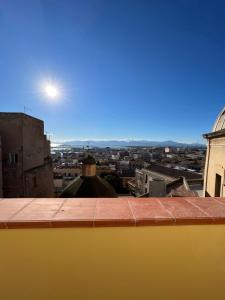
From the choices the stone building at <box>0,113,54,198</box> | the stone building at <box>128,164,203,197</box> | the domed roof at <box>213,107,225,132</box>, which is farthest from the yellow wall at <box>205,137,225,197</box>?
the stone building at <box>0,113,54,198</box>

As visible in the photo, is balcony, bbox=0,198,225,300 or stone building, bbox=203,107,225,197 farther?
stone building, bbox=203,107,225,197

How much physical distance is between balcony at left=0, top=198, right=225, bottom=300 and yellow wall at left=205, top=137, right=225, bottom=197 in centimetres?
449

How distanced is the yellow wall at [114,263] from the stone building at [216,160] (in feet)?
14.4

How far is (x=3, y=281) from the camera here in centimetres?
→ 128

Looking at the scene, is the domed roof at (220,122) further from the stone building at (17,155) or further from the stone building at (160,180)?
the stone building at (17,155)

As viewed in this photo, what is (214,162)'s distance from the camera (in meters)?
5.97


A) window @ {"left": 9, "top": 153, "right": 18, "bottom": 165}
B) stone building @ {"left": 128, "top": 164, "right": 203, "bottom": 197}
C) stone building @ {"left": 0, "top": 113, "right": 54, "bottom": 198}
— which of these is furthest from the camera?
stone building @ {"left": 128, "top": 164, "right": 203, "bottom": 197}

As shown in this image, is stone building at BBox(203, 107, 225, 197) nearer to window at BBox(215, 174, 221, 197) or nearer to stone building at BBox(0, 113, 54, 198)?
window at BBox(215, 174, 221, 197)

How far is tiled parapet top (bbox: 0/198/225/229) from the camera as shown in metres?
1.25

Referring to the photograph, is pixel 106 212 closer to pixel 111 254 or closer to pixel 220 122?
pixel 111 254

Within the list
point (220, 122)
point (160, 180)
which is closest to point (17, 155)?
point (160, 180)

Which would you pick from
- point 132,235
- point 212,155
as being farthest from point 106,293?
point 212,155

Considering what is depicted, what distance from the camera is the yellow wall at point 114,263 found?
1283 millimetres

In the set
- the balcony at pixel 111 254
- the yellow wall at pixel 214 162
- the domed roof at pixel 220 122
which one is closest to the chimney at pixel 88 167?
the yellow wall at pixel 214 162
